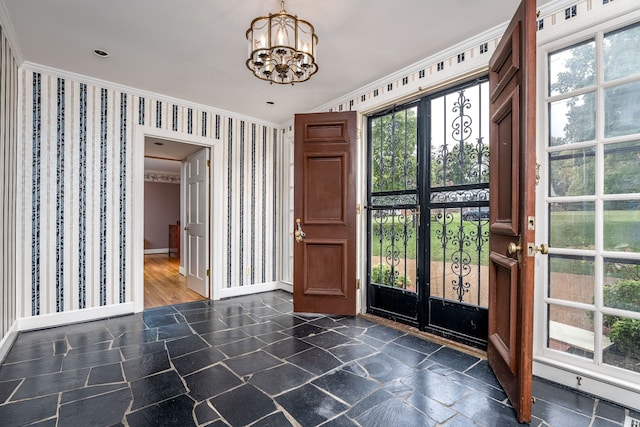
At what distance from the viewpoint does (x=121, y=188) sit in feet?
11.1

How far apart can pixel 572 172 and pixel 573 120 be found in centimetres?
35

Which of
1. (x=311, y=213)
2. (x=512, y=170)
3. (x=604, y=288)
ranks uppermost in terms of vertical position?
(x=512, y=170)

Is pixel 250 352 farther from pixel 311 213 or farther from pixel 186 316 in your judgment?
pixel 311 213

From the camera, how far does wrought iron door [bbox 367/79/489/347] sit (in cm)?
253

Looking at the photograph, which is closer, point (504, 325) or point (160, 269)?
point (504, 325)

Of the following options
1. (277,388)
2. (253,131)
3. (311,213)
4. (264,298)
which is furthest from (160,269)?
(277,388)

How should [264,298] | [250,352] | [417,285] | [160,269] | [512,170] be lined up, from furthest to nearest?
1. [160,269]
2. [264,298]
3. [417,285]
4. [250,352]
5. [512,170]

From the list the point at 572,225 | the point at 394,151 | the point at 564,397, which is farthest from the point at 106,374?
the point at 572,225

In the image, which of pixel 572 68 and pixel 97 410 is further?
pixel 572 68

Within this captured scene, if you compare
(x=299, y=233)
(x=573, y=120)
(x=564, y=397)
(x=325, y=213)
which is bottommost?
(x=564, y=397)

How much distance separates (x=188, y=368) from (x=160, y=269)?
477 centimetres

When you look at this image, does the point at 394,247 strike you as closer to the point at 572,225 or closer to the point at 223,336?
the point at 572,225

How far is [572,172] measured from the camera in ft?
6.58

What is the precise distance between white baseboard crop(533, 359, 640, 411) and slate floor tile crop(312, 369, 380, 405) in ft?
3.89
